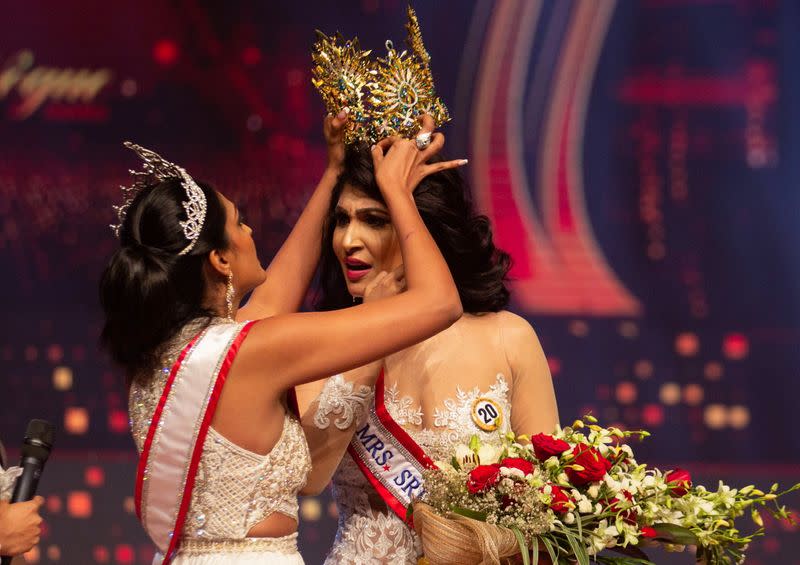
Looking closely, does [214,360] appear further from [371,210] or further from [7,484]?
[371,210]

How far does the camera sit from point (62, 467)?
15.1ft

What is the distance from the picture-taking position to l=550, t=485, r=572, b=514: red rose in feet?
6.29

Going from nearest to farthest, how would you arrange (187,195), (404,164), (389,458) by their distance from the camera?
(187,195), (404,164), (389,458)

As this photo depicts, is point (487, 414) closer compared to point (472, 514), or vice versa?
point (472, 514)

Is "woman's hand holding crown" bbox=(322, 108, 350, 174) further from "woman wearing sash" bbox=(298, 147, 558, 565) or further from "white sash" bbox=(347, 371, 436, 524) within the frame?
"white sash" bbox=(347, 371, 436, 524)

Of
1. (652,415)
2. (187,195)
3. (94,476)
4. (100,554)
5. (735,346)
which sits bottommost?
(100,554)

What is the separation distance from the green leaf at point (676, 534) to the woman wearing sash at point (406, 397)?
0.41 metres

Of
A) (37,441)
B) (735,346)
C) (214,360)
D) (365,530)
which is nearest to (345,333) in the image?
(214,360)

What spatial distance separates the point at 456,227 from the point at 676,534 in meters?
0.91

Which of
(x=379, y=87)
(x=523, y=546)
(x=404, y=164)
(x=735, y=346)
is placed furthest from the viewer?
(x=735, y=346)

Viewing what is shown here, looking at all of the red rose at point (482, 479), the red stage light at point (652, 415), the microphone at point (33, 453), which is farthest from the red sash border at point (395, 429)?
the red stage light at point (652, 415)

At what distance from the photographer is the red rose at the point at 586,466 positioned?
6.41ft

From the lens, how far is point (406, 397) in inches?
94.9

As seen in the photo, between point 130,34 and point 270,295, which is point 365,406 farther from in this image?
point 130,34
